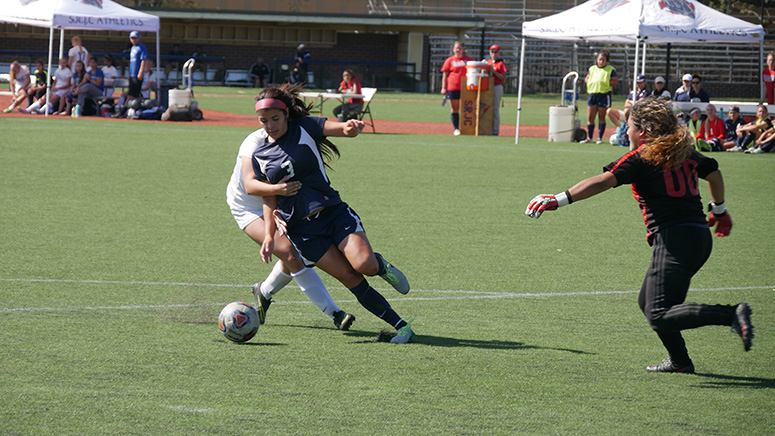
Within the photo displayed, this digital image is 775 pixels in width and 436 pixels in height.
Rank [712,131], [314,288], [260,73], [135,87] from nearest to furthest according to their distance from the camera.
→ 1. [314,288]
2. [712,131]
3. [135,87]
4. [260,73]

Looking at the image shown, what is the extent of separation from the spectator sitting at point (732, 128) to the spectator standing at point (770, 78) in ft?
11.9

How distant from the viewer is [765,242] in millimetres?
9383

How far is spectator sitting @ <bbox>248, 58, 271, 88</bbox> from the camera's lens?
42.0 m

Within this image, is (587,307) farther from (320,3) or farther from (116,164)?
(320,3)

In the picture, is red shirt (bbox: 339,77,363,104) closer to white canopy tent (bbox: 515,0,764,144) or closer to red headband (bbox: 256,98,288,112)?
white canopy tent (bbox: 515,0,764,144)

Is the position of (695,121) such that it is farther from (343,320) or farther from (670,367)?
(670,367)

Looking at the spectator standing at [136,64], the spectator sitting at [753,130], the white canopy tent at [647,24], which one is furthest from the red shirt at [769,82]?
the spectator standing at [136,64]

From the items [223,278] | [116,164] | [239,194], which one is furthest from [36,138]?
[239,194]

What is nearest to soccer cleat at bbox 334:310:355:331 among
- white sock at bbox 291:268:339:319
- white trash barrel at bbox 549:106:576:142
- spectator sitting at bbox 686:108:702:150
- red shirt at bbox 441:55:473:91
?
white sock at bbox 291:268:339:319

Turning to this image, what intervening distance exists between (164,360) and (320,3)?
46.7 metres

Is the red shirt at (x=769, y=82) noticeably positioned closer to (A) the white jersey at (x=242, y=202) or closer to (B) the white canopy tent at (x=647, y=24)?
(B) the white canopy tent at (x=647, y=24)

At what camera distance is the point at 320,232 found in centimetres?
549

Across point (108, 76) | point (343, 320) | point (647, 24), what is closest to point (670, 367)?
point (343, 320)

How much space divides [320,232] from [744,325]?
2411 millimetres
